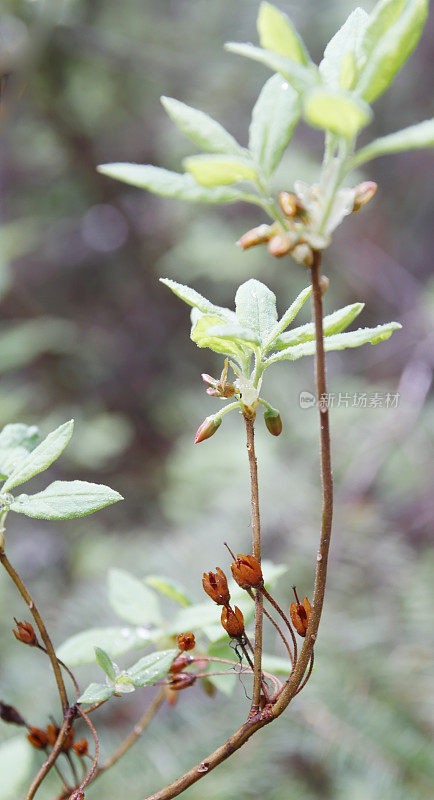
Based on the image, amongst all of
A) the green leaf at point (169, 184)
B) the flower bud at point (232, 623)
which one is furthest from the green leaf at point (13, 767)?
the green leaf at point (169, 184)

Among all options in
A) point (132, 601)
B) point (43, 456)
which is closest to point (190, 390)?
point (132, 601)

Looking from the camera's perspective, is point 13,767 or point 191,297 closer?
point 191,297

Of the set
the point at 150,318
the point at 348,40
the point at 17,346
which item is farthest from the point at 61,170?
the point at 348,40

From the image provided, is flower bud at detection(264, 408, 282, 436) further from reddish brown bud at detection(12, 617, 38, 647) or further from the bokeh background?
the bokeh background

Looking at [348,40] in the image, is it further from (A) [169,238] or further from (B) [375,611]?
(A) [169,238]

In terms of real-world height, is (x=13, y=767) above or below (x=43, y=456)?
below

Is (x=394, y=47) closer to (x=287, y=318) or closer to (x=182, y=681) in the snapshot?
(x=287, y=318)

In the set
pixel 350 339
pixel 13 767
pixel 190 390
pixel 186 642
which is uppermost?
pixel 350 339
